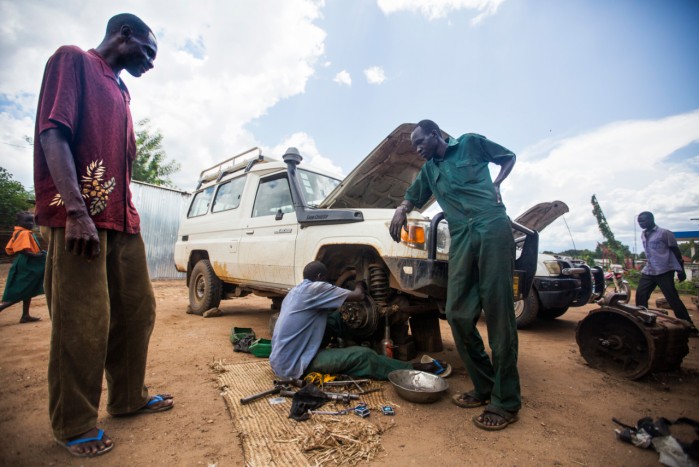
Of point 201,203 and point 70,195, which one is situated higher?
point 201,203

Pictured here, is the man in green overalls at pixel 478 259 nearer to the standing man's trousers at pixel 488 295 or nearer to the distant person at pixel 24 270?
the standing man's trousers at pixel 488 295

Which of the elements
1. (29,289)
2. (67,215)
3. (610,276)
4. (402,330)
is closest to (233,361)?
(402,330)

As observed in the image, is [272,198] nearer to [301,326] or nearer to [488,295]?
[301,326]

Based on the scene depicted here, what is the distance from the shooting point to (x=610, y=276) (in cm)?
780

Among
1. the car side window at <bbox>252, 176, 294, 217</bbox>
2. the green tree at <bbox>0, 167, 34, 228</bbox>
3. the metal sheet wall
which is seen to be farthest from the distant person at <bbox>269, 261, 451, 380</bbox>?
the green tree at <bbox>0, 167, 34, 228</bbox>

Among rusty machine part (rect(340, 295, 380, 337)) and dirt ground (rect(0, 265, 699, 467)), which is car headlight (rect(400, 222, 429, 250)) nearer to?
rusty machine part (rect(340, 295, 380, 337))

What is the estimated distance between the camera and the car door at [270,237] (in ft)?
11.9

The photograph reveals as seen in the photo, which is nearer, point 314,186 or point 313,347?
point 313,347

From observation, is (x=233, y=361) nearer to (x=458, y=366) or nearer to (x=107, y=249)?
(x=107, y=249)

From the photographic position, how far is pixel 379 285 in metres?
2.91

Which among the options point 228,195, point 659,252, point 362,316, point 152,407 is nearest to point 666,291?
point 659,252

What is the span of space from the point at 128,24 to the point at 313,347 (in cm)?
254

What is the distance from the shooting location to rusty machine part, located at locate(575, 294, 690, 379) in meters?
2.86

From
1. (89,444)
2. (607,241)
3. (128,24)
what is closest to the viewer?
(89,444)
